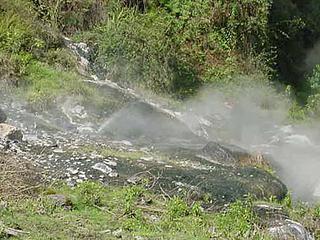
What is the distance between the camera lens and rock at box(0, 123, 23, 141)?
10.7m

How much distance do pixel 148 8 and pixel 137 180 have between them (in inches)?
386

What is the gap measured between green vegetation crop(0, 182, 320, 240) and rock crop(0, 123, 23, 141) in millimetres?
1824

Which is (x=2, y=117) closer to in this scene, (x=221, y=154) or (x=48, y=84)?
(x=48, y=84)

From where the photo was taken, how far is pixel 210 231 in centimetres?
785

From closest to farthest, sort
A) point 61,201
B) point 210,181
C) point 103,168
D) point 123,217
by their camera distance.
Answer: point 123,217
point 61,201
point 103,168
point 210,181

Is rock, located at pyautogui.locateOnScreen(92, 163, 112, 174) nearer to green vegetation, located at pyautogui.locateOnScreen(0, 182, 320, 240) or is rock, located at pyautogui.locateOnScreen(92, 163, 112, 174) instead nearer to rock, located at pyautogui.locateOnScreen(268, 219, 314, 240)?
green vegetation, located at pyautogui.locateOnScreen(0, 182, 320, 240)

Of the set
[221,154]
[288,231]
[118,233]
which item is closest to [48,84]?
[221,154]

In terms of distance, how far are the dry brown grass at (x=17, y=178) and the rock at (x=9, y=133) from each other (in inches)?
50.5

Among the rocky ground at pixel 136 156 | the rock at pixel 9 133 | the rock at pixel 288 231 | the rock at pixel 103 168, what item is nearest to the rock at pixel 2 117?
the rocky ground at pixel 136 156

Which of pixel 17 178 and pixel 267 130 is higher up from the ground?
pixel 17 178

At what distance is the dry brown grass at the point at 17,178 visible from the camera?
8.21 meters

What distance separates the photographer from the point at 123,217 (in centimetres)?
802

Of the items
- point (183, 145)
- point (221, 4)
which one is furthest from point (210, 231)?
point (221, 4)

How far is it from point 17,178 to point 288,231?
3.28 m
